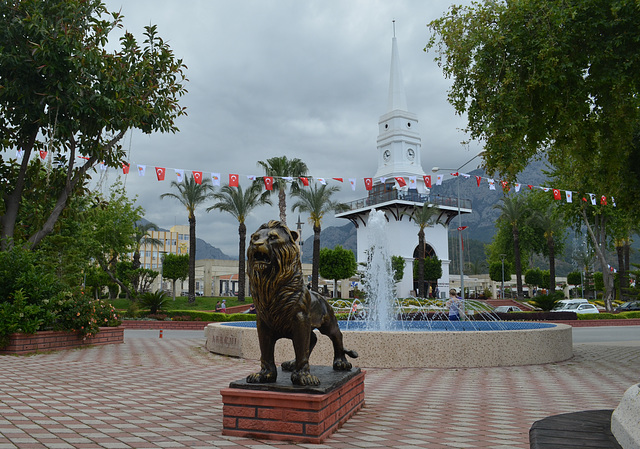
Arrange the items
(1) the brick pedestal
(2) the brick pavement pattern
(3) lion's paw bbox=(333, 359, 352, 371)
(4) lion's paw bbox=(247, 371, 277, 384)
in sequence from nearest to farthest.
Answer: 1. (1) the brick pedestal
2. (2) the brick pavement pattern
3. (4) lion's paw bbox=(247, 371, 277, 384)
4. (3) lion's paw bbox=(333, 359, 352, 371)

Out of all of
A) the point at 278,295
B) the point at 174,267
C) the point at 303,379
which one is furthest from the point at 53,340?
the point at 174,267

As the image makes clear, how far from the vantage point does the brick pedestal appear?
423 centimetres

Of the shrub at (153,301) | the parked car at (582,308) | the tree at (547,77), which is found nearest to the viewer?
the tree at (547,77)

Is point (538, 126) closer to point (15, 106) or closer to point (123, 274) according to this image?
point (15, 106)

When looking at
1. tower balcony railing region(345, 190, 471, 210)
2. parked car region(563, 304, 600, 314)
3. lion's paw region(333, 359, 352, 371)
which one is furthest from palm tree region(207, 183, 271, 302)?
lion's paw region(333, 359, 352, 371)

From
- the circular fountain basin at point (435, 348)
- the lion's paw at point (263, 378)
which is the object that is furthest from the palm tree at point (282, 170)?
the lion's paw at point (263, 378)

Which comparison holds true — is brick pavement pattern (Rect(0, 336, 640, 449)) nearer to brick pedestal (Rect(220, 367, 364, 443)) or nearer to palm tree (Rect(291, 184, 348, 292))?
brick pedestal (Rect(220, 367, 364, 443))

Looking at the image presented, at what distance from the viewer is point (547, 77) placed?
9.58 meters

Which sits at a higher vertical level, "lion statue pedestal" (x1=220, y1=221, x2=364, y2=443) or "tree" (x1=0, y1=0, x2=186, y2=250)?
"tree" (x1=0, y1=0, x2=186, y2=250)

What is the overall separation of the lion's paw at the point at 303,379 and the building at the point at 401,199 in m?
42.8

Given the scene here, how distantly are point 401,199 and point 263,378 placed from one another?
144 ft

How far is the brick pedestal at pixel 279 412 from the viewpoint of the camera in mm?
4227

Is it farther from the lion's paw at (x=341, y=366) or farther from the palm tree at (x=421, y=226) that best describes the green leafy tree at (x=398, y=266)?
the lion's paw at (x=341, y=366)

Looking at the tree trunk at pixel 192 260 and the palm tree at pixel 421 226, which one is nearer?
the tree trunk at pixel 192 260
